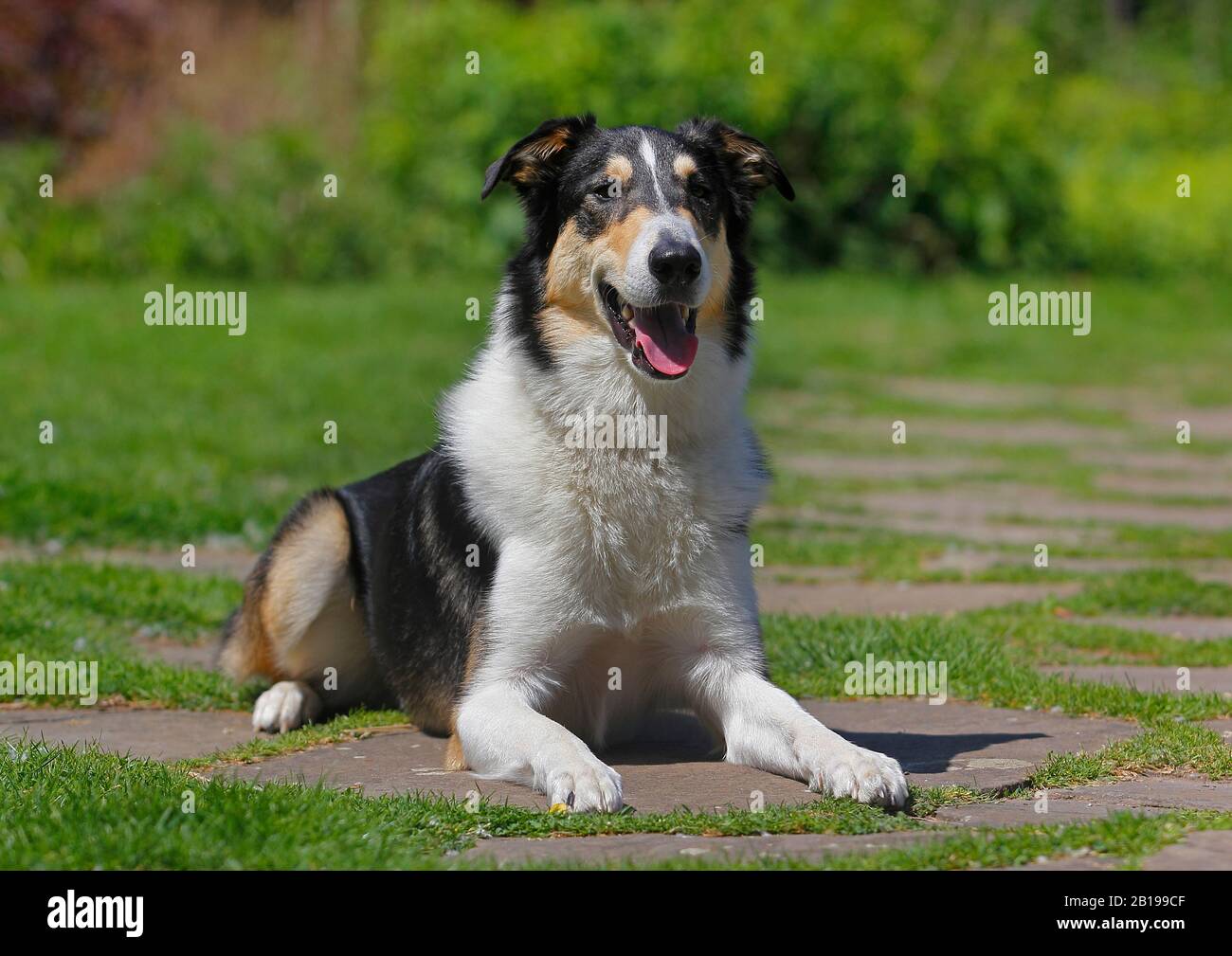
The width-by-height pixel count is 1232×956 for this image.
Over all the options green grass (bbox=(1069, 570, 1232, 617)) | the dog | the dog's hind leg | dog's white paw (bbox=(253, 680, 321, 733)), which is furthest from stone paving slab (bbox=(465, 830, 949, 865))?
green grass (bbox=(1069, 570, 1232, 617))

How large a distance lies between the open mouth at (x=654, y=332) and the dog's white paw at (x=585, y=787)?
1.23 metres

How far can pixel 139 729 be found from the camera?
5.44m

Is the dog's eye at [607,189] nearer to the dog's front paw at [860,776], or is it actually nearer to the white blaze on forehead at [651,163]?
the white blaze on forehead at [651,163]

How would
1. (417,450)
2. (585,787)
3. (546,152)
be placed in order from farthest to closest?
(417,450)
(546,152)
(585,787)

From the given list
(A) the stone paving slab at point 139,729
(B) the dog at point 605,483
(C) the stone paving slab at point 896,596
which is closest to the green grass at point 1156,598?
(C) the stone paving slab at point 896,596

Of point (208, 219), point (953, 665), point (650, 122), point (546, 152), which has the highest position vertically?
point (650, 122)

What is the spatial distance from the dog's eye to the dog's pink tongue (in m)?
0.36

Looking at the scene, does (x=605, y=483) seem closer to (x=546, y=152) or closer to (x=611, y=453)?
(x=611, y=453)

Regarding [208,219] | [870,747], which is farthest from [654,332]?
[208,219]

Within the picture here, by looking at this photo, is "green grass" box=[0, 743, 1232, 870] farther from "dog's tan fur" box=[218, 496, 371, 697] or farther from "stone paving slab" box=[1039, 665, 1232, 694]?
"stone paving slab" box=[1039, 665, 1232, 694]

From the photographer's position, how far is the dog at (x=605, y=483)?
480cm

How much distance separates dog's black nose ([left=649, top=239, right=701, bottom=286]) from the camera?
466 cm

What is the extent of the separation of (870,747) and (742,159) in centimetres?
193

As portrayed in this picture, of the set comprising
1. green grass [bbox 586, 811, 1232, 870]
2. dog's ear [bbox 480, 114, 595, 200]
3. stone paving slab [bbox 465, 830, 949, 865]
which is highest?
dog's ear [bbox 480, 114, 595, 200]
